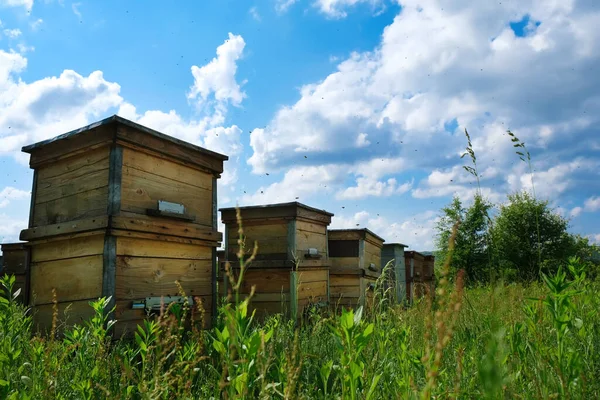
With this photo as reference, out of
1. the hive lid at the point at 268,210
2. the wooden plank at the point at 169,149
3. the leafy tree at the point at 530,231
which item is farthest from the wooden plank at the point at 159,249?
the leafy tree at the point at 530,231

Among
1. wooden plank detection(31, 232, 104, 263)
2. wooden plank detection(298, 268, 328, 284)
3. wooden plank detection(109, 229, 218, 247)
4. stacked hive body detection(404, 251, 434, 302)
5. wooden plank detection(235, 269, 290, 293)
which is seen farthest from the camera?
stacked hive body detection(404, 251, 434, 302)

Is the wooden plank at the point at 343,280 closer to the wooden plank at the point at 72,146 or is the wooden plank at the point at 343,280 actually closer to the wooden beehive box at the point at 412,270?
the wooden beehive box at the point at 412,270

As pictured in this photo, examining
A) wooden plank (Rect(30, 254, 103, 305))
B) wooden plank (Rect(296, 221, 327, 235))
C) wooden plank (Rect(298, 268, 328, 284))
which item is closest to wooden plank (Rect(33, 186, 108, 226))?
wooden plank (Rect(30, 254, 103, 305))

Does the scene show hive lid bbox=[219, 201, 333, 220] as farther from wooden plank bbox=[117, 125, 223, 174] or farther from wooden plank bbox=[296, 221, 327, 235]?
wooden plank bbox=[117, 125, 223, 174]

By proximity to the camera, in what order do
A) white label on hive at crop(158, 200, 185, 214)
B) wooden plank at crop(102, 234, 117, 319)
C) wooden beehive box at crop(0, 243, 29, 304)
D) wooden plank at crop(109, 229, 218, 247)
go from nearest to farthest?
wooden plank at crop(102, 234, 117, 319) < wooden plank at crop(109, 229, 218, 247) < white label on hive at crop(158, 200, 185, 214) < wooden beehive box at crop(0, 243, 29, 304)

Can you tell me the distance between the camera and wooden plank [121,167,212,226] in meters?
4.59

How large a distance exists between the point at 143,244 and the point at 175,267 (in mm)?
527

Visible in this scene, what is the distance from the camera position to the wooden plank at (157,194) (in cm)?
459

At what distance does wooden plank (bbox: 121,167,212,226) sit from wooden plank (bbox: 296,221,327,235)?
207 centimetres

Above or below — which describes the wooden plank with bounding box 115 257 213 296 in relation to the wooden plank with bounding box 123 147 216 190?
below

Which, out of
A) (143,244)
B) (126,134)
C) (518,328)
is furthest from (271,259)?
(518,328)

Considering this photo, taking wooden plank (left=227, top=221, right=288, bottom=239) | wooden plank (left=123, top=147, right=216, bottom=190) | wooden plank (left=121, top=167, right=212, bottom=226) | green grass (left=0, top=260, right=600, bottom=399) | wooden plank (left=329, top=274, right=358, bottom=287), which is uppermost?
wooden plank (left=123, top=147, right=216, bottom=190)

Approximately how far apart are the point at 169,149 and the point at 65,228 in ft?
4.43

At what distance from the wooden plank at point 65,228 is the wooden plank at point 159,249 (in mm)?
258
